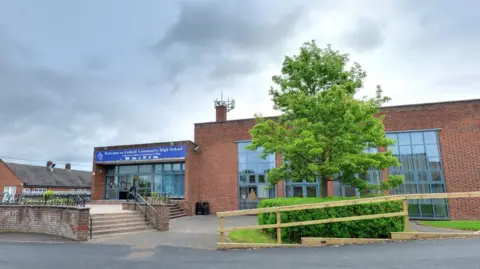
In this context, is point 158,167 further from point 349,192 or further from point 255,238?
point 255,238

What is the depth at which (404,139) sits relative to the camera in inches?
729

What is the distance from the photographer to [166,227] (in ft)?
44.4

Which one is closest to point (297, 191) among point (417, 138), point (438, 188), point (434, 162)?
point (417, 138)

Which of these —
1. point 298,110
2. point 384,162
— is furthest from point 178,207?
point 384,162

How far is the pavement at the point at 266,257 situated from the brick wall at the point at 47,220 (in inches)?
82.8

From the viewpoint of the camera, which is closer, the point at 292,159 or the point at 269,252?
the point at 269,252

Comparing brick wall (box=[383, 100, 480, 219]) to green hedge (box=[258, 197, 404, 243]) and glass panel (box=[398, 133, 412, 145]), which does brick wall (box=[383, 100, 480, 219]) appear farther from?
green hedge (box=[258, 197, 404, 243])

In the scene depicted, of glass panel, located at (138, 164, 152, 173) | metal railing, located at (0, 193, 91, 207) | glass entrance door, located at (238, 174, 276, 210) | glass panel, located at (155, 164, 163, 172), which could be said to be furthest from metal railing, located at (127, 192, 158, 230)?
glass panel, located at (138, 164, 152, 173)

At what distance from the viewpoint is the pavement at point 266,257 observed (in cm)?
564

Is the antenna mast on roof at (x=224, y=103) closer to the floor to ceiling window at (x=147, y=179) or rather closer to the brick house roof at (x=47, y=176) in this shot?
the floor to ceiling window at (x=147, y=179)

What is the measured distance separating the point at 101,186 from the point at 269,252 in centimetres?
2168

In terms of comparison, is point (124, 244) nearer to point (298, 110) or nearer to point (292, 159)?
point (292, 159)

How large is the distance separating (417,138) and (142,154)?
61.4ft

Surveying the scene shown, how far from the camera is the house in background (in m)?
39.6
